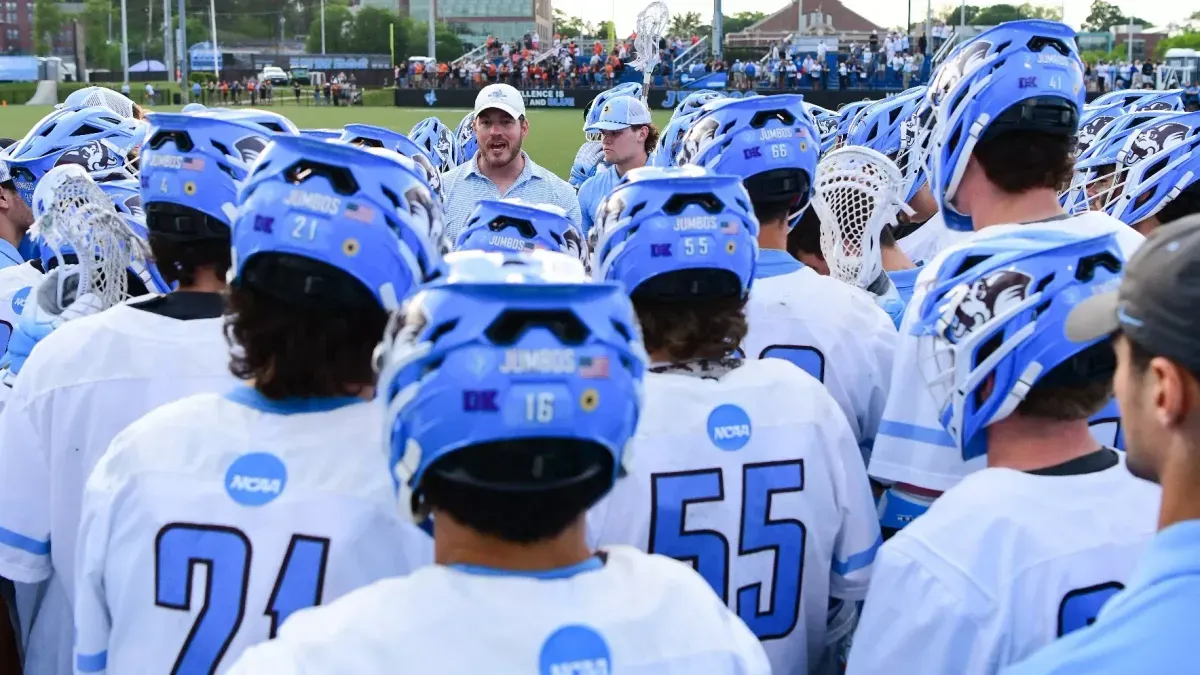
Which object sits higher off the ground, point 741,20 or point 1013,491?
point 741,20

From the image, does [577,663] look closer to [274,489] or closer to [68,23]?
[274,489]

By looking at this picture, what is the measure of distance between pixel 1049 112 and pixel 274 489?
→ 2.66 m

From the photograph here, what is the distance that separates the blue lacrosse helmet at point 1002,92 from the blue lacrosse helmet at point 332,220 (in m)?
1.95

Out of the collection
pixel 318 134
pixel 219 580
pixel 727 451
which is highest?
pixel 318 134

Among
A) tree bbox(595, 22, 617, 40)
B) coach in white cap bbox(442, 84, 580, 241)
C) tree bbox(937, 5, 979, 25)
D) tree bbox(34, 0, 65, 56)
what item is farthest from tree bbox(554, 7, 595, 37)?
coach in white cap bbox(442, 84, 580, 241)

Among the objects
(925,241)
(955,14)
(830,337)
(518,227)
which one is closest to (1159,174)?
(830,337)

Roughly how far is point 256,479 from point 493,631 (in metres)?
0.73

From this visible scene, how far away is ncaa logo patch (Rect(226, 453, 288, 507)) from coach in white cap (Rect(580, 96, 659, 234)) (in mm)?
7073

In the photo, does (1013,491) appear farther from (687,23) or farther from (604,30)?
(687,23)

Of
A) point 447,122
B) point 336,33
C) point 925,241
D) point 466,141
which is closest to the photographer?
point 925,241

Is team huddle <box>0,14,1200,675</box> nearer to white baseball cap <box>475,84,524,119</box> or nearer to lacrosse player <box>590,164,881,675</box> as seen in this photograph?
lacrosse player <box>590,164,881,675</box>

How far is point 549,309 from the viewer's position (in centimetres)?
186

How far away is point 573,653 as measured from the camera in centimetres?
180

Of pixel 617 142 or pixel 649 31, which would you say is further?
pixel 649 31
